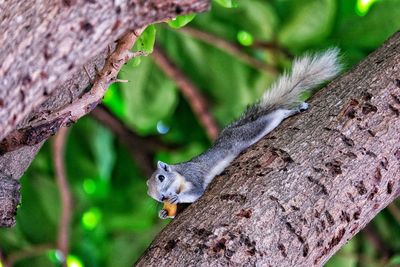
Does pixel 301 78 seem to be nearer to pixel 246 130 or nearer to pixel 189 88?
pixel 246 130

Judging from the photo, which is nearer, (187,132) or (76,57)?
(76,57)

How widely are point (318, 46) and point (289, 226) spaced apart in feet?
4.81

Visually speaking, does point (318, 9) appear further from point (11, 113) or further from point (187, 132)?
point (11, 113)

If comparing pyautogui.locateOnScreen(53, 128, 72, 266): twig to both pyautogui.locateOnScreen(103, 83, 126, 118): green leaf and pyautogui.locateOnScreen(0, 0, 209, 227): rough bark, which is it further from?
pyautogui.locateOnScreen(0, 0, 209, 227): rough bark

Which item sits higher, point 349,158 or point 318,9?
point 318,9

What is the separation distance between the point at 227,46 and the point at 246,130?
862 mm

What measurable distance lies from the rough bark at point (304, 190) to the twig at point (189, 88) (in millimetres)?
1218

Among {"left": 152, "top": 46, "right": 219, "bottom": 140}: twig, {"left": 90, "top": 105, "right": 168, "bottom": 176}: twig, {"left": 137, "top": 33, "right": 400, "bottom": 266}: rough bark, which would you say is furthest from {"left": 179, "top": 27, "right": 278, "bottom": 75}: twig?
{"left": 137, "top": 33, "right": 400, "bottom": 266}: rough bark

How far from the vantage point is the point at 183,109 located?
3.25 m

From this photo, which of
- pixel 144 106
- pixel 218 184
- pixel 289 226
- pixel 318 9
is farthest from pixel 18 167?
pixel 318 9

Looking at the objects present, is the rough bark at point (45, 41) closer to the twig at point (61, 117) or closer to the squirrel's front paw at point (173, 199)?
the twig at point (61, 117)

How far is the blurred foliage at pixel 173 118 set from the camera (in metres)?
2.94

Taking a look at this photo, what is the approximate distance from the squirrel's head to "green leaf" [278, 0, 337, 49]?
87 cm

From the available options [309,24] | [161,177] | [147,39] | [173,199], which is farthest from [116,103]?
[147,39]
